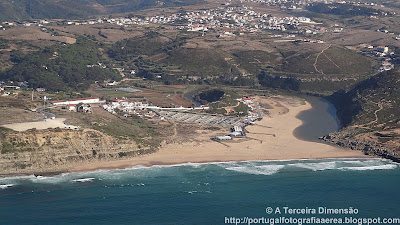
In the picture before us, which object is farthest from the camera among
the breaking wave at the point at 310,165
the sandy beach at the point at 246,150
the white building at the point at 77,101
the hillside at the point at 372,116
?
the white building at the point at 77,101

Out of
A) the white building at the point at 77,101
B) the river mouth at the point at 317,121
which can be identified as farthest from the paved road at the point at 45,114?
the river mouth at the point at 317,121

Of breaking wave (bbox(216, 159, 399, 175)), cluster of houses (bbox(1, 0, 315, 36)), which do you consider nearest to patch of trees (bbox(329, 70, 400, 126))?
breaking wave (bbox(216, 159, 399, 175))

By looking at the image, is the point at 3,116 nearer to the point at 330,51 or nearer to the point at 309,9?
the point at 330,51

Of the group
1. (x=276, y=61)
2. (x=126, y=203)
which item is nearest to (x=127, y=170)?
(x=126, y=203)

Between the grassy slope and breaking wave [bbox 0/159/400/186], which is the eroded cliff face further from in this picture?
the grassy slope

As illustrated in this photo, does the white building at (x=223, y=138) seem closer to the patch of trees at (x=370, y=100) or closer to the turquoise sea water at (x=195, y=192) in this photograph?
the turquoise sea water at (x=195, y=192)

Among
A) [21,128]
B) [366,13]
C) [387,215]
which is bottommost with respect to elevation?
[387,215]
